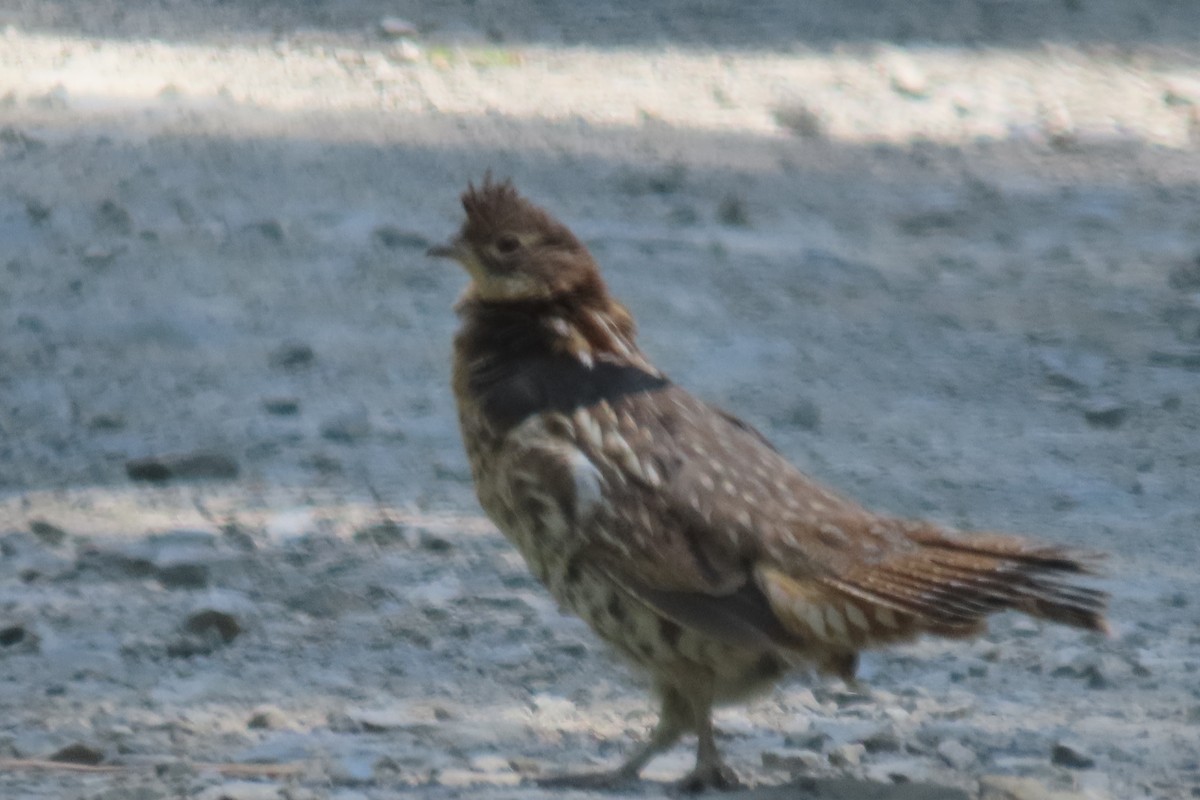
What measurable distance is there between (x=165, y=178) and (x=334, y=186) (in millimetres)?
722

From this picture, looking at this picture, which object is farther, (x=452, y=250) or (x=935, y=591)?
(x=452, y=250)

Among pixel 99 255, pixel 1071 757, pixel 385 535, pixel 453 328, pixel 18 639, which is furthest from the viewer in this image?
pixel 99 255

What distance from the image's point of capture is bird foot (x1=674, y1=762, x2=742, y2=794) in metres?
4.86

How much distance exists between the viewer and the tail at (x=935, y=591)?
452 cm

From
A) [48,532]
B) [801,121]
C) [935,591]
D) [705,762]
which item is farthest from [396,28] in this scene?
[935,591]

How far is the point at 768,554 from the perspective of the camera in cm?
476

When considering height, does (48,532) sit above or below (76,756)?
above

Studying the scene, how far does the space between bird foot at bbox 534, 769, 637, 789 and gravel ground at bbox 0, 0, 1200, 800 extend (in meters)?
0.06

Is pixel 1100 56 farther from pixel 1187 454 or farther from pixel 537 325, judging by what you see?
pixel 537 325

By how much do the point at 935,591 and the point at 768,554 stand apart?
14.7 inches

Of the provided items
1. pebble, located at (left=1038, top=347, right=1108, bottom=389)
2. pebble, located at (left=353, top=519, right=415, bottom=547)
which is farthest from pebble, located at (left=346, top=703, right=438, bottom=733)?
pebble, located at (left=1038, top=347, right=1108, bottom=389)

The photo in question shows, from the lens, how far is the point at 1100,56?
12789 millimetres

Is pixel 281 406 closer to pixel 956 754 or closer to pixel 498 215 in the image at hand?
pixel 498 215

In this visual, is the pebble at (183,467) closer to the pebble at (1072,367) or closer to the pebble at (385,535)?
the pebble at (385,535)
